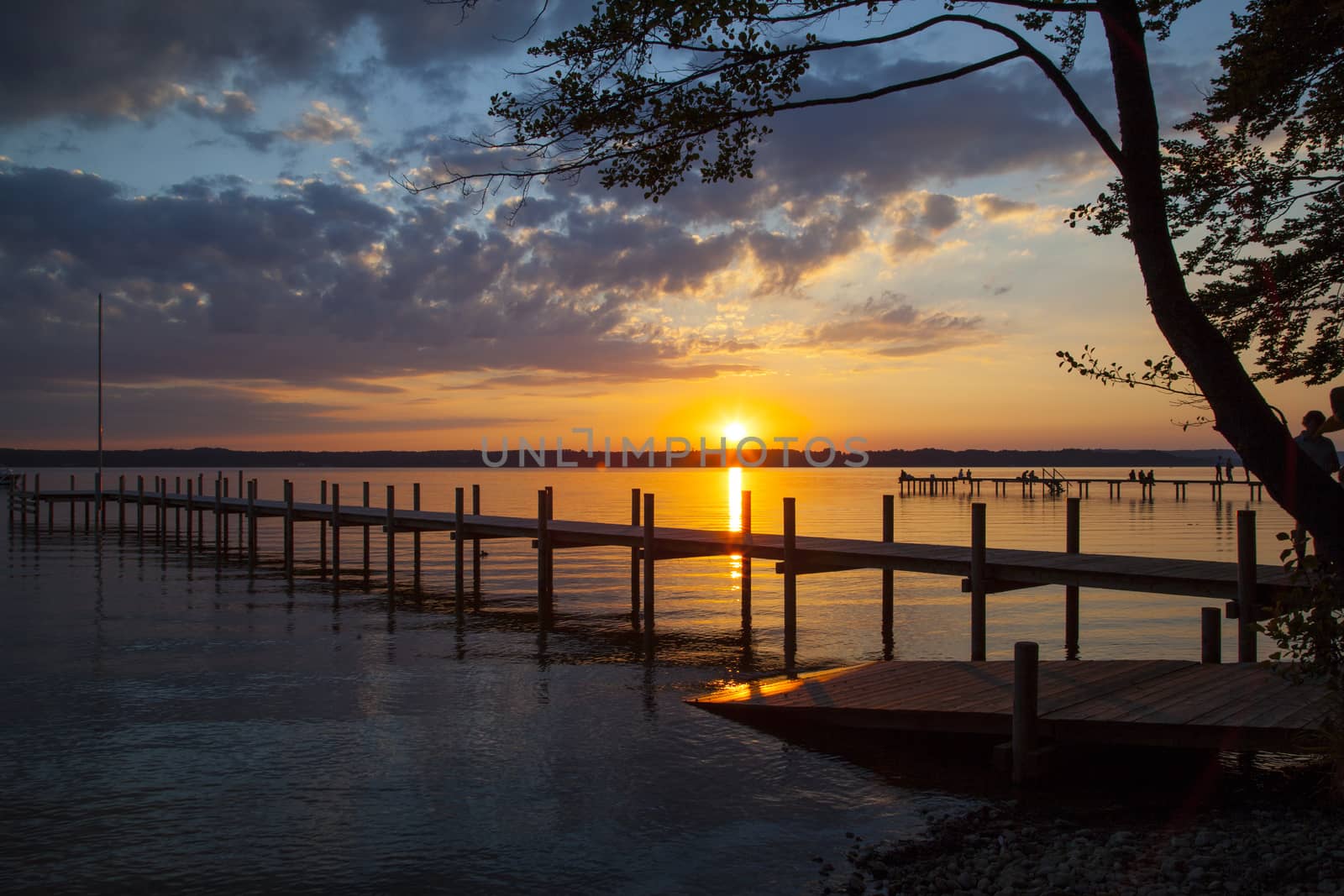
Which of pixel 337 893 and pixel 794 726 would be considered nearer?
pixel 337 893

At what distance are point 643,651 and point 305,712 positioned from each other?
20.7 ft

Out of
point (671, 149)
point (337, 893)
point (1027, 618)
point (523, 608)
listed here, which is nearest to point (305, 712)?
point (337, 893)

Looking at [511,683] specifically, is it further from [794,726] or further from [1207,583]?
[1207,583]

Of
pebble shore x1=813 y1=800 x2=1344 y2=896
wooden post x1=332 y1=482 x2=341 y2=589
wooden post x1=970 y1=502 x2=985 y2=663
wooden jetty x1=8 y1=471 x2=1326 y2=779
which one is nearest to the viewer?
pebble shore x1=813 y1=800 x2=1344 y2=896

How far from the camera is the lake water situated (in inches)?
319

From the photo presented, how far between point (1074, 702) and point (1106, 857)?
2.88 meters

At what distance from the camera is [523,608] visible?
2297cm

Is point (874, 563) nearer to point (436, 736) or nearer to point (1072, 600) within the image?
point (1072, 600)

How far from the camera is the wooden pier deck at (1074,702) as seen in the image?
873 cm

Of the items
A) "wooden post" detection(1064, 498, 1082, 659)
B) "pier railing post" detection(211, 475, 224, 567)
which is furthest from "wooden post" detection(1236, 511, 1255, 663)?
"pier railing post" detection(211, 475, 224, 567)

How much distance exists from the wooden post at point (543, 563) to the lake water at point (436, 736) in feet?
1.49

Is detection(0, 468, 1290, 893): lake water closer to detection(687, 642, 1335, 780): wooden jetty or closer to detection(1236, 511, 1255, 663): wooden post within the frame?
detection(687, 642, 1335, 780): wooden jetty

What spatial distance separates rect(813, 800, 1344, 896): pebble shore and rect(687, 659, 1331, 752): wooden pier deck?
0.72 metres

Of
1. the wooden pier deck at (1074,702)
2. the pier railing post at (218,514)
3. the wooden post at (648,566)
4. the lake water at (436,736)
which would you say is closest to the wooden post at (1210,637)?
the wooden pier deck at (1074,702)
